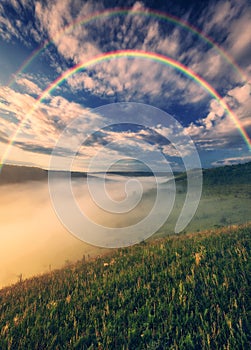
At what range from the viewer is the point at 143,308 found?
4.02 m

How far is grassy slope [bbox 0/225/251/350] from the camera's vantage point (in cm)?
329

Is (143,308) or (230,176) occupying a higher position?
(230,176)

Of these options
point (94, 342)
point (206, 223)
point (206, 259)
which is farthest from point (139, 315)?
point (206, 223)

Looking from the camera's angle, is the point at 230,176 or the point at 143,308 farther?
the point at 230,176

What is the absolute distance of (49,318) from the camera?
406cm

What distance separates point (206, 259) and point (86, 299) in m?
4.02

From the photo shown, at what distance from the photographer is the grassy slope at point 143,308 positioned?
130 inches

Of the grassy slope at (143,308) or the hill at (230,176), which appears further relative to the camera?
the hill at (230,176)

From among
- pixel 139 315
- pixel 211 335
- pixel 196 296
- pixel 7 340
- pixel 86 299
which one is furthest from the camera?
pixel 86 299

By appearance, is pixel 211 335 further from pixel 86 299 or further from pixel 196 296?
pixel 86 299

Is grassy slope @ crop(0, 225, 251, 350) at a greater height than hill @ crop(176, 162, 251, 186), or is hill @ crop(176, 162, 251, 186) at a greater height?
hill @ crop(176, 162, 251, 186)

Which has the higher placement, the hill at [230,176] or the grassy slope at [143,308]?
the hill at [230,176]

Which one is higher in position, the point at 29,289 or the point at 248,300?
the point at 248,300

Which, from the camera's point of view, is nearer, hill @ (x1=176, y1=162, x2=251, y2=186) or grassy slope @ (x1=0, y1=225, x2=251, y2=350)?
grassy slope @ (x1=0, y1=225, x2=251, y2=350)
